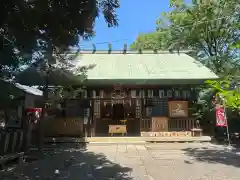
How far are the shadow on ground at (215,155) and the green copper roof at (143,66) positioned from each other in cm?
416

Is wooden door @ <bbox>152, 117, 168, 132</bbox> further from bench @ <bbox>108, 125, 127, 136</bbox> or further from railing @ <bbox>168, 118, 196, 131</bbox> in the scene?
bench @ <bbox>108, 125, 127, 136</bbox>

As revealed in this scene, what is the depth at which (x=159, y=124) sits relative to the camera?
15711 millimetres

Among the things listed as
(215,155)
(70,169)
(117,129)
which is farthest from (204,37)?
(70,169)

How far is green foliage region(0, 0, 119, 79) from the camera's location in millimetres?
5426

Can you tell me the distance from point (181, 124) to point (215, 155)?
4807 millimetres

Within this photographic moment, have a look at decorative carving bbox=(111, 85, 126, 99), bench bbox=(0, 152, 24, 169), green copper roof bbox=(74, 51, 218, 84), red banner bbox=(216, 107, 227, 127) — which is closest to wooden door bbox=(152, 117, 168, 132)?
decorative carving bbox=(111, 85, 126, 99)

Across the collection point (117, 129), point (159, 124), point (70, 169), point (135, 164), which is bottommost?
point (70, 169)

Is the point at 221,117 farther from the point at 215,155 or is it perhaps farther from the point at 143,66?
the point at 143,66

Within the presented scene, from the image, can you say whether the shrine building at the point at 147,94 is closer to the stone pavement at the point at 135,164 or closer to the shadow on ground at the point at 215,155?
the stone pavement at the point at 135,164

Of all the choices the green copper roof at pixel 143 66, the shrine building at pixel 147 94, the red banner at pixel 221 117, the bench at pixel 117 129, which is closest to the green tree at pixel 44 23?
the green copper roof at pixel 143 66

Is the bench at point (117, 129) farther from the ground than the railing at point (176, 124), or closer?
closer

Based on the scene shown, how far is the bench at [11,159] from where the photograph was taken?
873 centimetres

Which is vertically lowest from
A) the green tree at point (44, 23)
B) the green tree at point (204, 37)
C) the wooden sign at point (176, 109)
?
the wooden sign at point (176, 109)

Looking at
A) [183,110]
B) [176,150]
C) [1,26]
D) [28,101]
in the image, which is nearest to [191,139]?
[183,110]
